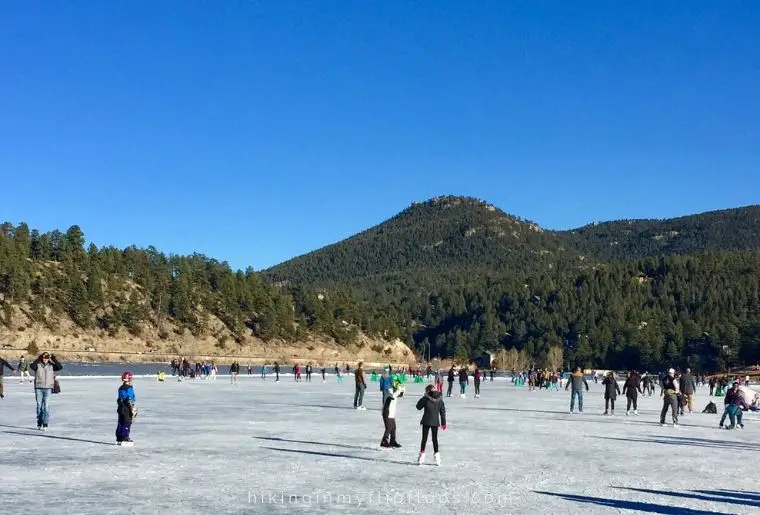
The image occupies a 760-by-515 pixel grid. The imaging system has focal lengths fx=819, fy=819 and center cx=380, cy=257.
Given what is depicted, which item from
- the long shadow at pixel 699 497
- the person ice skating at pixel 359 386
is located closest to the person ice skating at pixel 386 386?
the person ice skating at pixel 359 386

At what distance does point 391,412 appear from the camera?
1770 cm

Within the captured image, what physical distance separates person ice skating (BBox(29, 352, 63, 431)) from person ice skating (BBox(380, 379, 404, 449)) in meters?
8.22

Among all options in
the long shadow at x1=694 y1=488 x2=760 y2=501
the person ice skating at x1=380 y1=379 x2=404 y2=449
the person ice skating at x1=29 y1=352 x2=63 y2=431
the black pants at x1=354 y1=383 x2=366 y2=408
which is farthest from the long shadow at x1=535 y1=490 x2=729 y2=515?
the black pants at x1=354 y1=383 x2=366 y2=408

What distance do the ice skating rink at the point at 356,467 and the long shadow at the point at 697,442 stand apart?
0.07 m

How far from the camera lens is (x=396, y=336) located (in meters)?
188

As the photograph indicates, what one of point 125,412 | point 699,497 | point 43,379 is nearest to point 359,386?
point 43,379

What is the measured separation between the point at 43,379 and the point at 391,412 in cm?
887

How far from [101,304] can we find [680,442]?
416 ft

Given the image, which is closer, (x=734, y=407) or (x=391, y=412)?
(x=391, y=412)

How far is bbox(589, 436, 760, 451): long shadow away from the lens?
68.4 ft

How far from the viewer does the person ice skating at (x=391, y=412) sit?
693 inches

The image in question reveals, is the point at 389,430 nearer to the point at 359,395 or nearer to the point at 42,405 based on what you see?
the point at 42,405

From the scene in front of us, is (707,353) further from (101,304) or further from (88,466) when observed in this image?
(88,466)

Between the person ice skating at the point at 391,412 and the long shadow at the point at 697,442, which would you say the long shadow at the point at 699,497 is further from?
the long shadow at the point at 697,442
